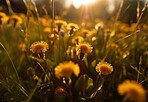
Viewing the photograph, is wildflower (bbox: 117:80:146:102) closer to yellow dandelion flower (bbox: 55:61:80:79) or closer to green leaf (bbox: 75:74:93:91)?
yellow dandelion flower (bbox: 55:61:80:79)

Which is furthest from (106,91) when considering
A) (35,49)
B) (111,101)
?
(35,49)

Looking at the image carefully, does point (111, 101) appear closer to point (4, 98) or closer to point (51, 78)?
point (51, 78)

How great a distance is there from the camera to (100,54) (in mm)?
1376

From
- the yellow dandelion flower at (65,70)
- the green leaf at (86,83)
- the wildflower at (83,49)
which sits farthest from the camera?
the green leaf at (86,83)

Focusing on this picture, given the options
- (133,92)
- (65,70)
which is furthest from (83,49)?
(133,92)

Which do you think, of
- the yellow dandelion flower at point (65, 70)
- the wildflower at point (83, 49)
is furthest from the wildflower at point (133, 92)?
the wildflower at point (83, 49)

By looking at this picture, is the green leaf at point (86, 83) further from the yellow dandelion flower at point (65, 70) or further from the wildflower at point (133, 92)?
the wildflower at point (133, 92)

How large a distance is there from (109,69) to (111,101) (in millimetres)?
296

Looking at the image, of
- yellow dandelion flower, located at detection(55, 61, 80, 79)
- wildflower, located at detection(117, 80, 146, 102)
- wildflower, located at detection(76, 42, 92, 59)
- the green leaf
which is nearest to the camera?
wildflower, located at detection(117, 80, 146, 102)

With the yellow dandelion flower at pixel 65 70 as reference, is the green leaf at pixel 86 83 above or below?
below

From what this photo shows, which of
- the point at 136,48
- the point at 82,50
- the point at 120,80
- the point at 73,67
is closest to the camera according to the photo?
the point at 73,67

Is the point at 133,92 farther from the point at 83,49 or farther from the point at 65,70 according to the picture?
the point at 83,49

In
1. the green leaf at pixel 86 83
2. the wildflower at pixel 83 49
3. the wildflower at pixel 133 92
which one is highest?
the wildflower at pixel 83 49

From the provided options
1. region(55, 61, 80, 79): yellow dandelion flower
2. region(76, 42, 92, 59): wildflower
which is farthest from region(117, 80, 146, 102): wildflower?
region(76, 42, 92, 59): wildflower
